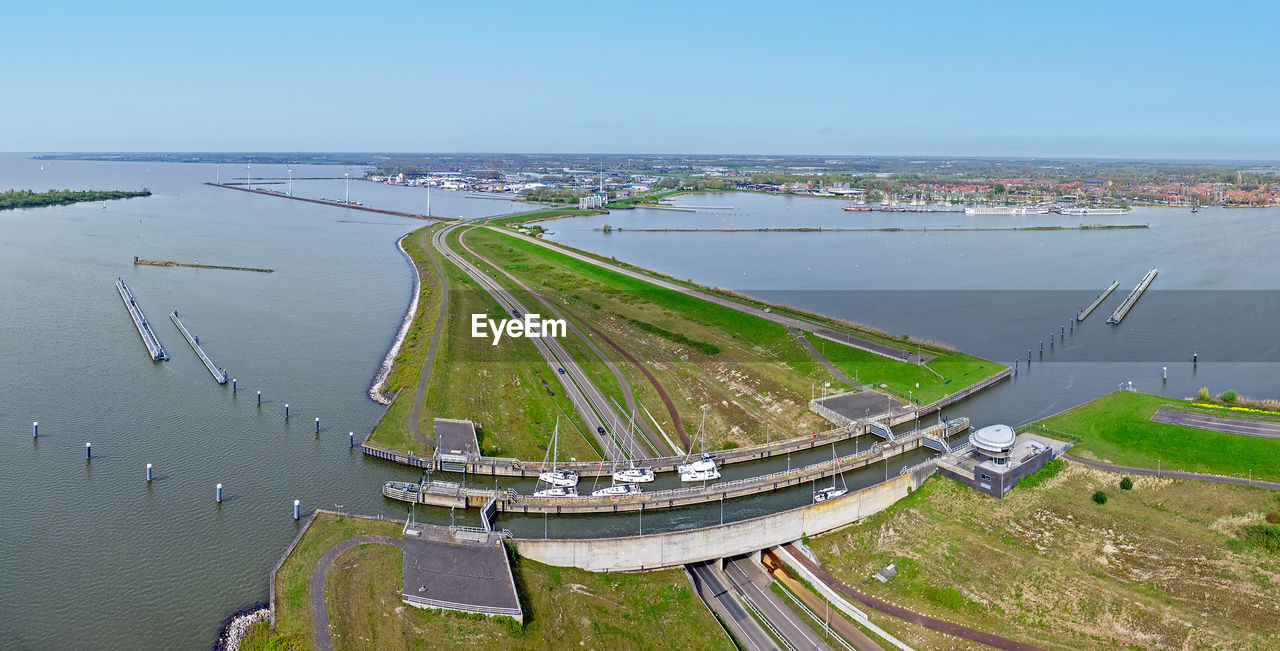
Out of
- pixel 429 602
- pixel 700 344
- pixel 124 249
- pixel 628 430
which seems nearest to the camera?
pixel 429 602

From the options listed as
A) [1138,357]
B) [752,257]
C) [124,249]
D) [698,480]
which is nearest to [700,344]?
[698,480]

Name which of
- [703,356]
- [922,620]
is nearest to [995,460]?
[922,620]

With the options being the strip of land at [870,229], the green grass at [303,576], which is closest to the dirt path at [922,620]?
the green grass at [303,576]

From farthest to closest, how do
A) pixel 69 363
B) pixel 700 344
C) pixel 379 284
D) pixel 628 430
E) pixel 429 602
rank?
pixel 379 284 < pixel 700 344 < pixel 69 363 < pixel 628 430 < pixel 429 602

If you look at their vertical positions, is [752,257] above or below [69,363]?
above

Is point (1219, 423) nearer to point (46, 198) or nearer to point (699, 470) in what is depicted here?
point (699, 470)

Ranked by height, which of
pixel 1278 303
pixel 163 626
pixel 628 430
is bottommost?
pixel 163 626

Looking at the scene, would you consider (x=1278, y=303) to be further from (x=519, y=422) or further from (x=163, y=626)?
(x=163, y=626)
